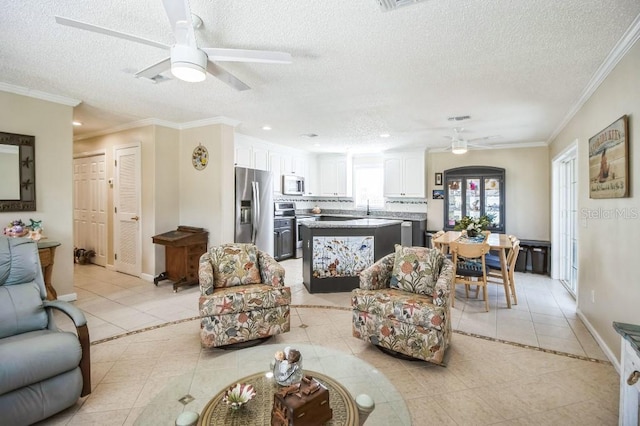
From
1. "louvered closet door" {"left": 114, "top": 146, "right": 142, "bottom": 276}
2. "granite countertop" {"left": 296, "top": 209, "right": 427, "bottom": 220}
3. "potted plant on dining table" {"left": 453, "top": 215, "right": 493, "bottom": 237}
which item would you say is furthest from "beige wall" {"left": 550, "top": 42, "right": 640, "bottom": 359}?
"louvered closet door" {"left": 114, "top": 146, "right": 142, "bottom": 276}

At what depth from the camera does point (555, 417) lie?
194 centimetres

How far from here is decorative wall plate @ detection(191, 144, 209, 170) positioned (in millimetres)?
4875

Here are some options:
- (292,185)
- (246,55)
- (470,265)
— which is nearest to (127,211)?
(292,185)

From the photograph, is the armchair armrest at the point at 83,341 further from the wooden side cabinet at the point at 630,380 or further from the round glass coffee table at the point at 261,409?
the wooden side cabinet at the point at 630,380

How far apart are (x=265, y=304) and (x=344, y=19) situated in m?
2.29

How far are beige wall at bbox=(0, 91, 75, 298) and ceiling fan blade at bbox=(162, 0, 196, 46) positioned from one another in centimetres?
297

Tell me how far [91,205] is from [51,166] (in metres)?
2.55

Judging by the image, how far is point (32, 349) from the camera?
1794 millimetres

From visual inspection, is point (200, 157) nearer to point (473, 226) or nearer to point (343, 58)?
point (343, 58)

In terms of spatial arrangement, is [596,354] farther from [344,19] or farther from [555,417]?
[344,19]

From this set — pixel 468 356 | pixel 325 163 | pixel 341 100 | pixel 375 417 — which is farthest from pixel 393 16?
pixel 325 163

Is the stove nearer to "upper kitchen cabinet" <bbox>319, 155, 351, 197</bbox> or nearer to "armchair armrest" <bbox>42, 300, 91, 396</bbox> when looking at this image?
"upper kitchen cabinet" <bbox>319, 155, 351, 197</bbox>

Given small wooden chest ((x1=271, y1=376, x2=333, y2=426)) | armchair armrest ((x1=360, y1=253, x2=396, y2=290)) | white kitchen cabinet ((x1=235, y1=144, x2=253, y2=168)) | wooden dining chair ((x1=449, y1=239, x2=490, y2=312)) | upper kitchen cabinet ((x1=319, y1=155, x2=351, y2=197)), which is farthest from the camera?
upper kitchen cabinet ((x1=319, y1=155, x2=351, y2=197))

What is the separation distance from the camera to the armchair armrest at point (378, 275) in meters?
2.92
